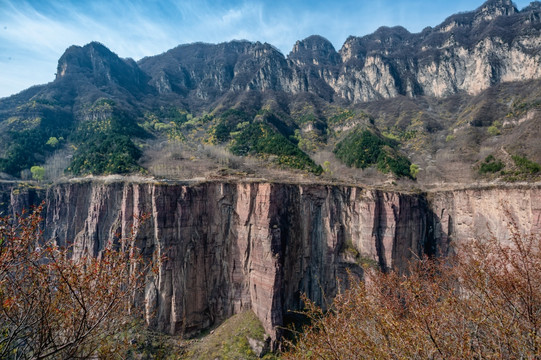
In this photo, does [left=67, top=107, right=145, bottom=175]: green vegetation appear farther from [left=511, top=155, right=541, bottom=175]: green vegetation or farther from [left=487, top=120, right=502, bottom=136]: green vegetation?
[left=487, top=120, right=502, bottom=136]: green vegetation

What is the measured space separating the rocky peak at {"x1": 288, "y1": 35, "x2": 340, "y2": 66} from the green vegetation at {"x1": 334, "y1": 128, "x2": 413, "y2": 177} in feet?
287

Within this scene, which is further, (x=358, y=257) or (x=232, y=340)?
(x=358, y=257)

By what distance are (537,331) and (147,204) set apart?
108ft

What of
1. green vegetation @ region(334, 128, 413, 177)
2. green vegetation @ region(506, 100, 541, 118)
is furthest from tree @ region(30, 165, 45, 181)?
green vegetation @ region(506, 100, 541, 118)

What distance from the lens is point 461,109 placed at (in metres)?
85.2

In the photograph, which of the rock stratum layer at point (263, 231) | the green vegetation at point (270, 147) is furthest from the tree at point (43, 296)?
the green vegetation at point (270, 147)

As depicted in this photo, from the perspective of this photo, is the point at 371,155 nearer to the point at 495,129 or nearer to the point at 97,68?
the point at 495,129

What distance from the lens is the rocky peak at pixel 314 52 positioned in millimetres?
139500

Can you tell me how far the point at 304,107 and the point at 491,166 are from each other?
6588 cm

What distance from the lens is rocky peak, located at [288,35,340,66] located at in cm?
13950

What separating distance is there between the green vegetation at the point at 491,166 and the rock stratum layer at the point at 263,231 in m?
9.31

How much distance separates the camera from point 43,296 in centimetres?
778

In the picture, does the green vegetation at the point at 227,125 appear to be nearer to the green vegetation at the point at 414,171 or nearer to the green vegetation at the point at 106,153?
the green vegetation at the point at 106,153

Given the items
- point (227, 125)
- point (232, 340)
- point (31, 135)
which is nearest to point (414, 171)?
Result: point (232, 340)
